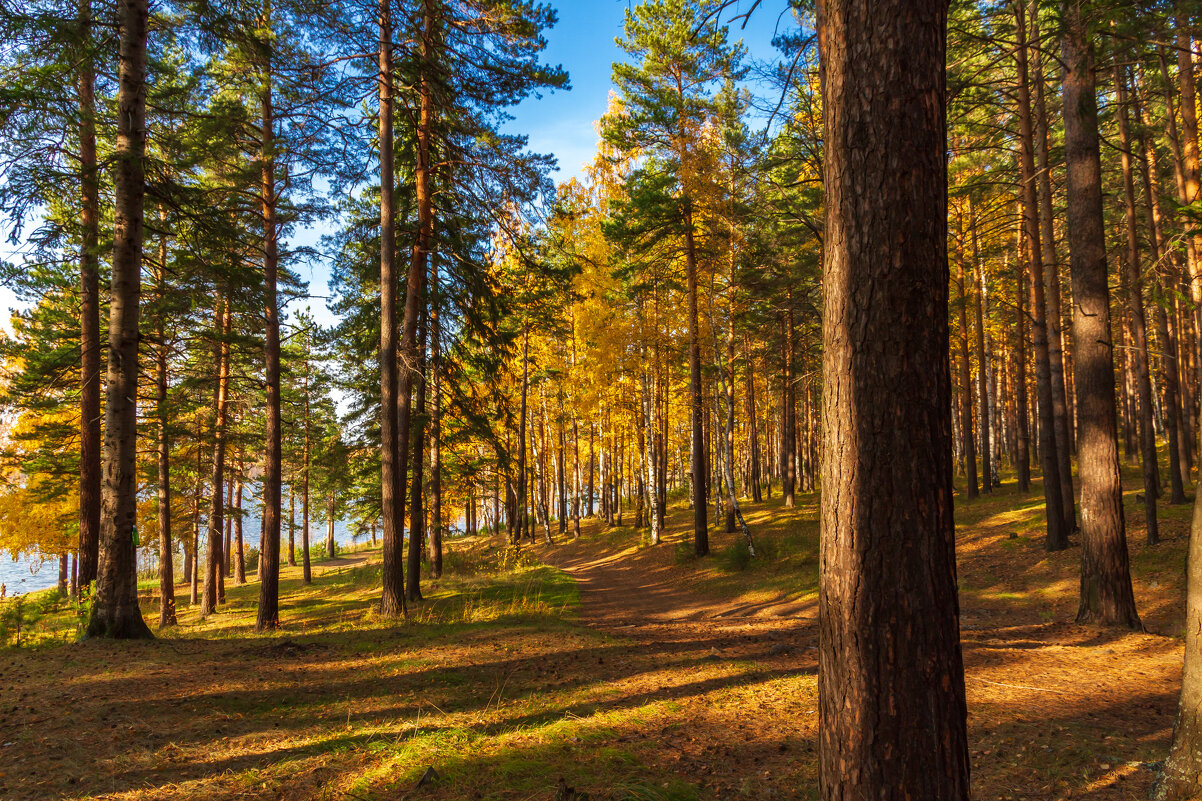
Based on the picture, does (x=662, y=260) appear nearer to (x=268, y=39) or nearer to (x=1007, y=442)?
(x=268, y=39)

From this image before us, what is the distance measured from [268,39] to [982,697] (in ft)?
46.9

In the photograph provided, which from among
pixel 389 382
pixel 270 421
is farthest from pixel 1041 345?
pixel 270 421

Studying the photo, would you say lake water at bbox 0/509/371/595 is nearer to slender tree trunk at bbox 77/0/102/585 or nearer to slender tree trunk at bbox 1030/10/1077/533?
slender tree trunk at bbox 77/0/102/585

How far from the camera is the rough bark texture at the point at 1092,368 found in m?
7.88

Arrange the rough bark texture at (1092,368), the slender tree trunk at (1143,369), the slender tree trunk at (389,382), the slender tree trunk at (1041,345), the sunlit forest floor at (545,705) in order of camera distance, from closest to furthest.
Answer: the sunlit forest floor at (545,705) < the rough bark texture at (1092,368) < the slender tree trunk at (389,382) < the slender tree trunk at (1143,369) < the slender tree trunk at (1041,345)

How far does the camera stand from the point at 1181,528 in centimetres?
1157

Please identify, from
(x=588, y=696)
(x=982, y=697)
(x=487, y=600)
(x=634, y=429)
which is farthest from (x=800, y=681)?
(x=634, y=429)

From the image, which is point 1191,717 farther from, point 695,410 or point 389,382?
point 695,410

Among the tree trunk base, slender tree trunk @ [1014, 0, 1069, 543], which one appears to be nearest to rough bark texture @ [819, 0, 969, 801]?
the tree trunk base

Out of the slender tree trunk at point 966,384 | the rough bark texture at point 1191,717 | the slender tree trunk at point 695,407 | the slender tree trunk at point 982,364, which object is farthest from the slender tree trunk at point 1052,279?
the rough bark texture at point 1191,717

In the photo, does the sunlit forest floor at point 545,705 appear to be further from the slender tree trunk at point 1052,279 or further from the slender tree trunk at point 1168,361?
the slender tree trunk at point 1168,361

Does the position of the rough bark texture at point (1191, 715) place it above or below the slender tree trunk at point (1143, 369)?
below

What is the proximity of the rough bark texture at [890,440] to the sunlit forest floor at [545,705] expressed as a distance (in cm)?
190

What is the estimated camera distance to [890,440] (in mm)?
2457
